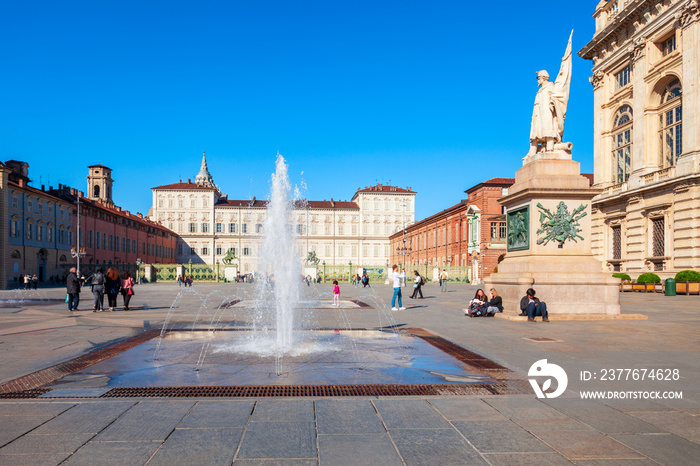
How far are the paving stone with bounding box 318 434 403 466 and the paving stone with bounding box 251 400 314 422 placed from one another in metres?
0.61

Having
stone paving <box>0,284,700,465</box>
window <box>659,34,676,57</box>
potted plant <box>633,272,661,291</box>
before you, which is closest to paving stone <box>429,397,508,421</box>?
stone paving <box>0,284,700,465</box>

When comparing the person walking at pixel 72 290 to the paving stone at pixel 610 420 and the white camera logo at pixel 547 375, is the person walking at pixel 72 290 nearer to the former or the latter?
the white camera logo at pixel 547 375

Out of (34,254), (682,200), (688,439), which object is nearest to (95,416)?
(688,439)

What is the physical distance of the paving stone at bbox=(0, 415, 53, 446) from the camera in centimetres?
407

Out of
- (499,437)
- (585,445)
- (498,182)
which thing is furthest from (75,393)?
(498,182)

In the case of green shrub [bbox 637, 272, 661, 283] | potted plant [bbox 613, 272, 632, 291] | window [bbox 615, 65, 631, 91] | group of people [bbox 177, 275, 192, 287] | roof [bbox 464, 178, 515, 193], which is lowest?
group of people [bbox 177, 275, 192, 287]

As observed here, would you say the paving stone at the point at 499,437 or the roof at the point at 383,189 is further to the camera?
the roof at the point at 383,189

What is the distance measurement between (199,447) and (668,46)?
37.5 metres

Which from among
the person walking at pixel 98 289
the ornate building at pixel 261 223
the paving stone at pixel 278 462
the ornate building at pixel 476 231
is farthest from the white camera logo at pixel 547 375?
the ornate building at pixel 261 223

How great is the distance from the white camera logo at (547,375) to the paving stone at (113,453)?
13.2 feet

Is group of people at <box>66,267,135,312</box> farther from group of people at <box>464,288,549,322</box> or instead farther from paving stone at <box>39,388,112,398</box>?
paving stone at <box>39,388,112,398</box>

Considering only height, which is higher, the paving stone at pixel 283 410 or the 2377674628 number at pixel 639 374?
the paving stone at pixel 283 410

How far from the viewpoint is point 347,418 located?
461 cm

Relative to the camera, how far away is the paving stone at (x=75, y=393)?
5391 millimetres
